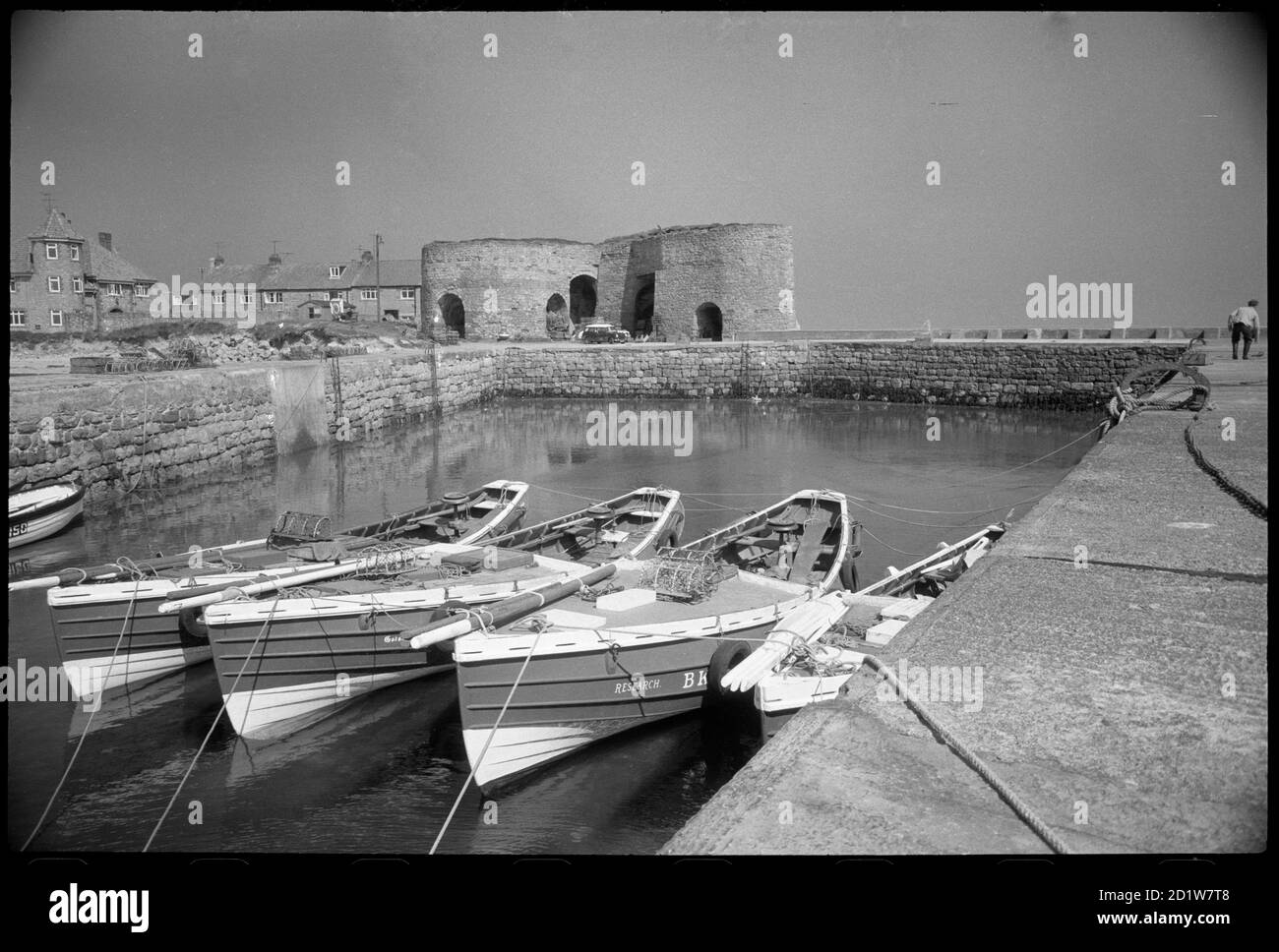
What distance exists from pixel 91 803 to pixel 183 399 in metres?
13.0

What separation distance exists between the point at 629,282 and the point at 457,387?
1648cm

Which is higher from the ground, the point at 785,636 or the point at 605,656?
the point at 785,636

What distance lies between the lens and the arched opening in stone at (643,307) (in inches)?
1864

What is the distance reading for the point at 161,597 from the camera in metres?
8.34

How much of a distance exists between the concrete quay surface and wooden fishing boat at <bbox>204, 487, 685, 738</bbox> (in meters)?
4.49

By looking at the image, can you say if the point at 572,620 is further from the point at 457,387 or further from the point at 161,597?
the point at 457,387

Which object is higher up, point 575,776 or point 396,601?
point 396,601

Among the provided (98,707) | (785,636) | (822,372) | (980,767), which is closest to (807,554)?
(785,636)

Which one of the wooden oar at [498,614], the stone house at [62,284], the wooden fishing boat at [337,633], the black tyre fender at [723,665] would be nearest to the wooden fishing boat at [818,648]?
the black tyre fender at [723,665]

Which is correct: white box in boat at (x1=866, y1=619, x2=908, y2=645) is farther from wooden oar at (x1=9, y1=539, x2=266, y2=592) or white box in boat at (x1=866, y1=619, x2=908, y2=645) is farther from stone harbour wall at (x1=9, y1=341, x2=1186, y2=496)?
stone harbour wall at (x1=9, y1=341, x2=1186, y2=496)

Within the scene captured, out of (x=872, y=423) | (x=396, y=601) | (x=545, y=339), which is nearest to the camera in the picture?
(x=396, y=601)

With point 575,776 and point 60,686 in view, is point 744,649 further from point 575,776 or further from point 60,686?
point 60,686
